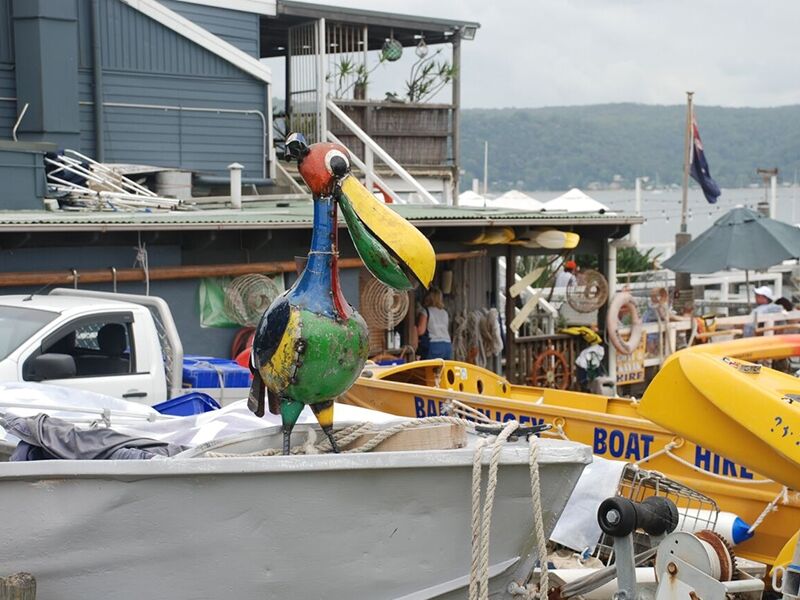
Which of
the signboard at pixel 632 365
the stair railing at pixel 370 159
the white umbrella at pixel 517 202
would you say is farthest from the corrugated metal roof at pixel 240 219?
the white umbrella at pixel 517 202

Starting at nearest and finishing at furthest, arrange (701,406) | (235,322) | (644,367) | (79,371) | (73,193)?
(701,406) → (79,371) → (235,322) → (73,193) → (644,367)

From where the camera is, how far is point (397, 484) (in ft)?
17.5

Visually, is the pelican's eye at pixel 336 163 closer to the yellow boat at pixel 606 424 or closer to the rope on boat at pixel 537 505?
the rope on boat at pixel 537 505

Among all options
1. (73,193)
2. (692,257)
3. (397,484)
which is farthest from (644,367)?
(397,484)

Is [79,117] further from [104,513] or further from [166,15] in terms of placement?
[104,513]

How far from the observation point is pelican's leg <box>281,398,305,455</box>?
5.75 m

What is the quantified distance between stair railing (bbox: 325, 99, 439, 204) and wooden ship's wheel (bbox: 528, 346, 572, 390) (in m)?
3.70

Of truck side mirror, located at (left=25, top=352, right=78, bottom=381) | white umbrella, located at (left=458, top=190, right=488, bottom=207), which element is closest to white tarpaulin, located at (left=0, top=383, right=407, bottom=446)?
truck side mirror, located at (left=25, top=352, right=78, bottom=381)

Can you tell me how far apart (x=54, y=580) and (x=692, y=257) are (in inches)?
596

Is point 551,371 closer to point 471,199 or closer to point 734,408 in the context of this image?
point 734,408

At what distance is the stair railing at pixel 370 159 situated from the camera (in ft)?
67.6

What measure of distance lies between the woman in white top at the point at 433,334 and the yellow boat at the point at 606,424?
4.22m

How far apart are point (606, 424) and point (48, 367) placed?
4.55m

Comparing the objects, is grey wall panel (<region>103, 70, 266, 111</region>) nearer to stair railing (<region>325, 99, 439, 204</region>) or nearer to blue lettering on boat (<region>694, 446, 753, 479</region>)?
stair railing (<region>325, 99, 439, 204</region>)
